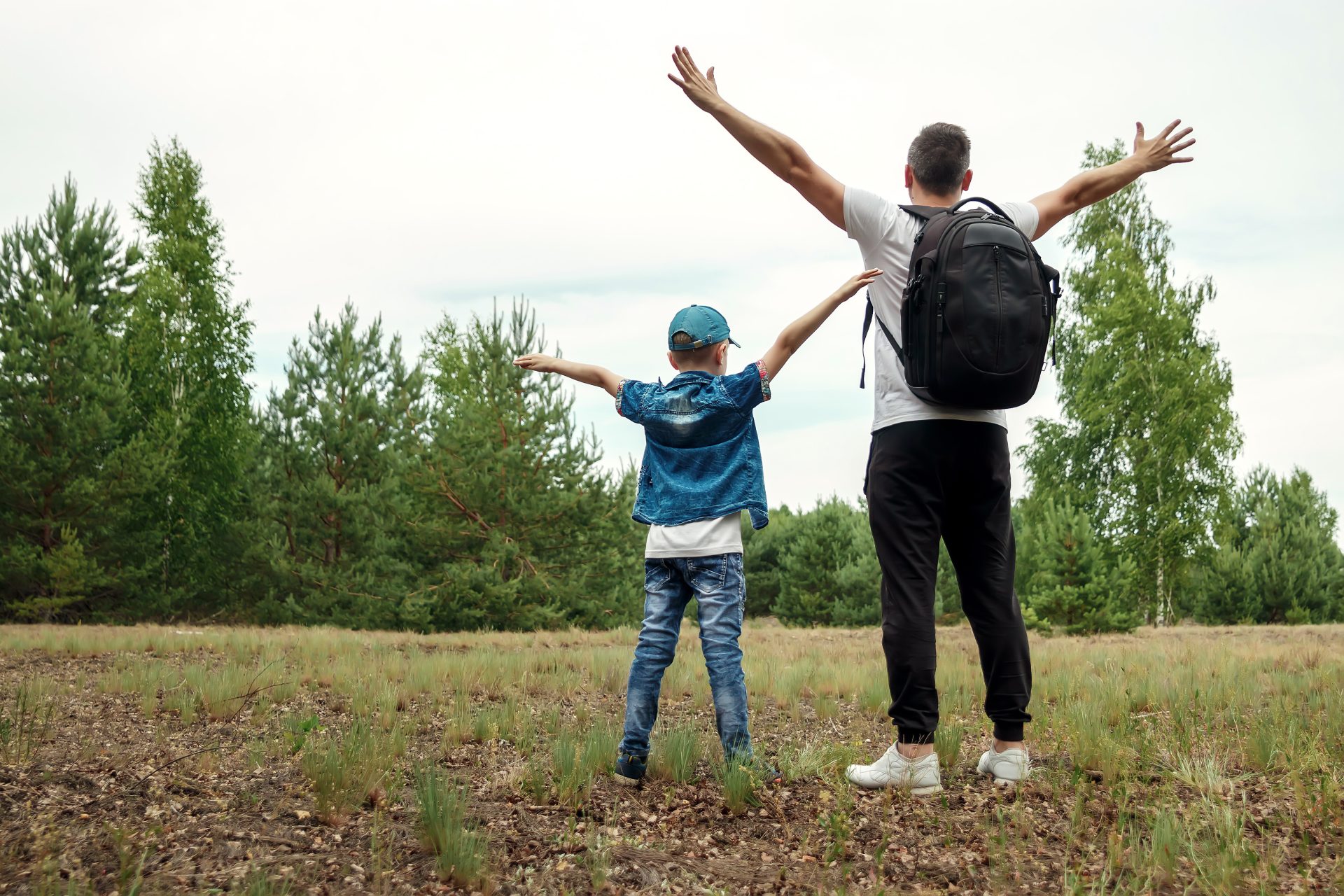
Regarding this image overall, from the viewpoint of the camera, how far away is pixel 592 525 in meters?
24.0

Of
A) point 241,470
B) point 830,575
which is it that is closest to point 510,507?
point 241,470

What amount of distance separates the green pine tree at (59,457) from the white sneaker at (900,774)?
81.1ft

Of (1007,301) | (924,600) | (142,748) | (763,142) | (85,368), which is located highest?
(85,368)

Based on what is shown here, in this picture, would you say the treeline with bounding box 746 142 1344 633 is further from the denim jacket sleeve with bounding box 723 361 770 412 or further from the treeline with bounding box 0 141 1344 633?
the denim jacket sleeve with bounding box 723 361 770 412

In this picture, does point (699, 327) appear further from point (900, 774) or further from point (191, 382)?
point (191, 382)

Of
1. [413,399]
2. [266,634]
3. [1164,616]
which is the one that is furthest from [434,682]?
[1164,616]

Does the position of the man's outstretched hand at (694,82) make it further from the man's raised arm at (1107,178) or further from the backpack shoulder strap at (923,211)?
the man's raised arm at (1107,178)

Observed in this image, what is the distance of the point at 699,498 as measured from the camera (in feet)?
13.1

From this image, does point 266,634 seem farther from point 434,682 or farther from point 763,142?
point 763,142

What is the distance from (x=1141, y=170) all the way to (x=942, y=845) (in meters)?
2.88

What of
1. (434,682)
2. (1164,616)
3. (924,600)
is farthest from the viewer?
(1164,616)

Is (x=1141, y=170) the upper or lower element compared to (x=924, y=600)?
upper

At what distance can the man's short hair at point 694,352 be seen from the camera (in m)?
4.20

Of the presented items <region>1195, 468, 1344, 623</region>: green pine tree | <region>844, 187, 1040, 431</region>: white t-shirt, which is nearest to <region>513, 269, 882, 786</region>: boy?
<region>844, 187, 1040, 431</region>: white t-shirt
